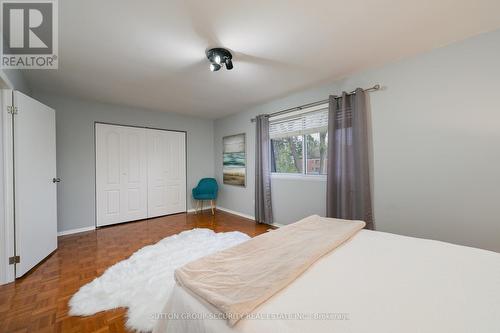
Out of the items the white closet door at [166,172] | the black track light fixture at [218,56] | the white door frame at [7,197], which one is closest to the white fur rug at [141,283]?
the white door frame at [7,197]

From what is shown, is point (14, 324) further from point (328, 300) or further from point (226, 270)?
point (328, 300)

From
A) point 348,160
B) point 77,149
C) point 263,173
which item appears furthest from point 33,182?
point 348,160

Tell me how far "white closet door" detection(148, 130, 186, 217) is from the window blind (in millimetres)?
2417

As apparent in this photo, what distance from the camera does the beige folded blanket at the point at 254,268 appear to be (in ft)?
2.79

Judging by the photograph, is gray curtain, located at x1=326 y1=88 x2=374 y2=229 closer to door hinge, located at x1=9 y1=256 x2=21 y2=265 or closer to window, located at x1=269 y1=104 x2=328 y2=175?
window, located at x1=269 y1=104 x2=328 y2=175

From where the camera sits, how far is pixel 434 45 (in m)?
2.09

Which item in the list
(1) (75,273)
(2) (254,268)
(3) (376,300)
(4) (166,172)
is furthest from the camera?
(4) (166,172)

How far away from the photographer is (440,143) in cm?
213

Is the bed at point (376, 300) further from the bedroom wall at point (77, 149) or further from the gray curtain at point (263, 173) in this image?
the bedroom wall at point (77, 149)

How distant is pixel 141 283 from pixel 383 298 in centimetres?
205

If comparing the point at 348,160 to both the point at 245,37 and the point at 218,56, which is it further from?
the point at 218,56

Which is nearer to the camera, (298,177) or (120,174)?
(298,177)

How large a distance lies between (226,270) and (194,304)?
245mm

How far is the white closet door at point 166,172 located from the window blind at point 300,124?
242 centimetres
